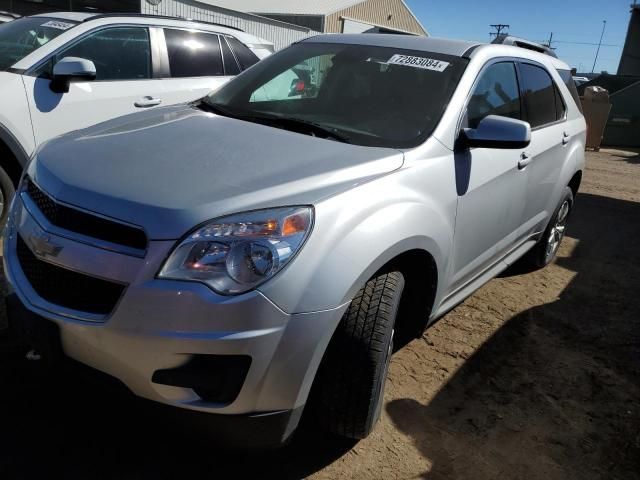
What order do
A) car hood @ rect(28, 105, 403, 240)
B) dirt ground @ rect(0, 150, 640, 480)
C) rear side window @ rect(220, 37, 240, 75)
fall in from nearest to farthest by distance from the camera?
car hood @ rect(28, 105, 403, 240), dirt ground @ rect(0, 150, 640, 480), rear side window @ rect(220, 37, 240, 75)

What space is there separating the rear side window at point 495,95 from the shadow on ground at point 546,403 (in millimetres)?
1420

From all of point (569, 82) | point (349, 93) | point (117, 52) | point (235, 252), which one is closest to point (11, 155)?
point (117, 52)

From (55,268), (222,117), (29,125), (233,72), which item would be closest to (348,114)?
(222,117)

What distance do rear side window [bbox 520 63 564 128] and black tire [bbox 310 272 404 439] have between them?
6.89ft

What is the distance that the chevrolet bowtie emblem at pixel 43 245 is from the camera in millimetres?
1860

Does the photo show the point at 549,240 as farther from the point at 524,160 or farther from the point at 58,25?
the point at 58,25

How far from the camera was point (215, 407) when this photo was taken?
1754 mm

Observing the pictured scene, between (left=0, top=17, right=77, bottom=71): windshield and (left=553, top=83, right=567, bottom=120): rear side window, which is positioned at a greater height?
(left=0, top=17, right=77, bottom=71): windshield

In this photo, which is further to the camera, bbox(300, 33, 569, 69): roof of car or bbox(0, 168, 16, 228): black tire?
bbox(0, 168, 16, 228): black tire

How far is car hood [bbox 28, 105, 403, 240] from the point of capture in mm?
1793

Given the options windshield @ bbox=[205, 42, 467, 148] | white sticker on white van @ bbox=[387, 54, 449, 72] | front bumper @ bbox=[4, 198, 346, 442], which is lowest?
front bumper @ bbox=[4, 198, 346, 442]

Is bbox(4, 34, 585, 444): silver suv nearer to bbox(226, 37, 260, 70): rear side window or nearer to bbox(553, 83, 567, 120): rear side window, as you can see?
bbox(553, 83, 567, 120): rear side window

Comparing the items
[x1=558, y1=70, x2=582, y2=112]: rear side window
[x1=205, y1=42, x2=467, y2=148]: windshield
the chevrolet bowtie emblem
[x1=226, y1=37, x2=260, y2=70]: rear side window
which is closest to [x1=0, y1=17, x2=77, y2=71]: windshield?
[x1=226, y1=37, x2=260, y2=70]: rear side window

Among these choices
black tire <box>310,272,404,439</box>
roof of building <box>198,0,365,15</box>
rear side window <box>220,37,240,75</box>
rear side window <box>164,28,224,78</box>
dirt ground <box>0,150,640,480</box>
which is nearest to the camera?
black tire <box>310,272,404,439</box>
